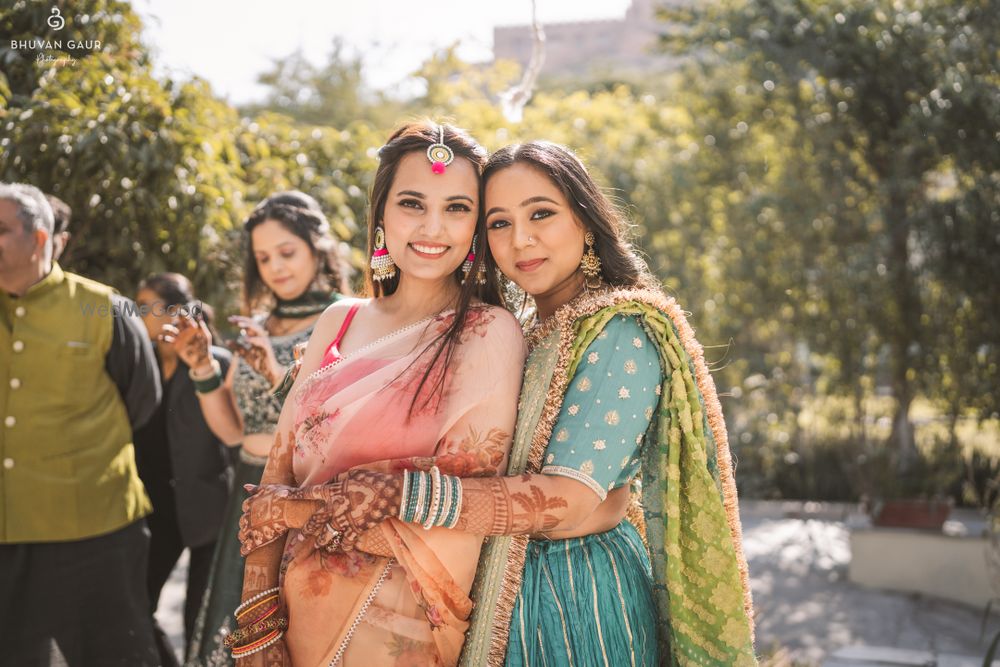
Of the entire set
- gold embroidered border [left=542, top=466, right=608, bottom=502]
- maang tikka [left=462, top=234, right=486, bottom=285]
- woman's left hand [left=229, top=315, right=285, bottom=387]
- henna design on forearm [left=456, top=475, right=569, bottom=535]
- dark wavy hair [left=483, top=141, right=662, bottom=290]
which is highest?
dark wavy hair [left=483, top=141, right=662, bottom=290]

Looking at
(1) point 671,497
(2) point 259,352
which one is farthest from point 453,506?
(2) point 259,352

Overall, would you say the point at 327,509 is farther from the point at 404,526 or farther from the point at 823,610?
the point at 823,610

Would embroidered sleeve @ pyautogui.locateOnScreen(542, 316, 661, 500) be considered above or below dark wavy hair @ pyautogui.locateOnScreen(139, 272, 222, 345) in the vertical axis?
below

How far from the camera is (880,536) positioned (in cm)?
667

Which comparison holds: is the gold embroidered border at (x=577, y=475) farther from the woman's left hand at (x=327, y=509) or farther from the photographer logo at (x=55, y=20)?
the photographer logo at (x=55, y=20)

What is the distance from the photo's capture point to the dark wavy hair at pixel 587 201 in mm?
2025

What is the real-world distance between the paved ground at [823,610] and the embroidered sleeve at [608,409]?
2494mm

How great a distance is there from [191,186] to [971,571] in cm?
559

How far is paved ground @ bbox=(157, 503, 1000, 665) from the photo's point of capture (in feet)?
17.8

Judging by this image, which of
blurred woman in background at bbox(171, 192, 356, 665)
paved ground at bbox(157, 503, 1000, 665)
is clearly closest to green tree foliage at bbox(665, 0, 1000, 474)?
paved ground at bbox(157, 503, 1000, 665)

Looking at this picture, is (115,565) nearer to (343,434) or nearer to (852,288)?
(343,434)

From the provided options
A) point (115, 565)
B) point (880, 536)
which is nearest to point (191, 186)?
point (115, 565)

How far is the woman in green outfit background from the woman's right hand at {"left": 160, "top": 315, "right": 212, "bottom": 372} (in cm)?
135

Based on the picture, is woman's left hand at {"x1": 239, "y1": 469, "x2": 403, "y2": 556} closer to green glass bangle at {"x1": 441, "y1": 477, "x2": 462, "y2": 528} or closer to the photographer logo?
green glass bangle at {"x1": 441, "y1": 477, "x2": 462, "y2": 528}
